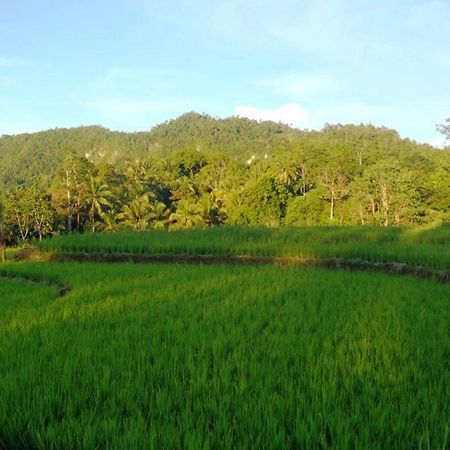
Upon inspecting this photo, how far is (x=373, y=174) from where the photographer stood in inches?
1431

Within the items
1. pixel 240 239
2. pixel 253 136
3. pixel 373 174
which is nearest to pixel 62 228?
pixel 373 174

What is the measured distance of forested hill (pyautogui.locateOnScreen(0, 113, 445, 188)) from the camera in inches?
3440

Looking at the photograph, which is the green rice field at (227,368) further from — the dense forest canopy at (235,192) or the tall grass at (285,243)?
the dense forest canopy at (235,192)

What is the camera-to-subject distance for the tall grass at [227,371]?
7.72ft

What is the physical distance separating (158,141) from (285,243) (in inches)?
4286

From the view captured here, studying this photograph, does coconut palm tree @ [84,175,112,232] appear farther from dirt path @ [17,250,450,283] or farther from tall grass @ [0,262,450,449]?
tall grass @ [0,262,450,449]

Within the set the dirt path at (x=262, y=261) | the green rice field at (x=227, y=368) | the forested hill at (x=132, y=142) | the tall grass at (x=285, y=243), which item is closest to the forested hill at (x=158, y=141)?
the forested hill at (x=132, y=142)

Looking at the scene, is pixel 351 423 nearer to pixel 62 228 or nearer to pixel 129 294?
pixel 129 294

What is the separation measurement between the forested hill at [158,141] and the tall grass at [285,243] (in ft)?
187

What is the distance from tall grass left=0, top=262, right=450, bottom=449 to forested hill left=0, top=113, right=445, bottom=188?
65536 millimetres

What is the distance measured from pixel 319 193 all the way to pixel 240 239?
3266 centimetres

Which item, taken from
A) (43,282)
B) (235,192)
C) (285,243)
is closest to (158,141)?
(235,192)

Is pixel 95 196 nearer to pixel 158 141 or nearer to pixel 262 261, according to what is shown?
pixel 262 261

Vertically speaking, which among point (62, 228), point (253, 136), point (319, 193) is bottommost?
point (62, 228)
